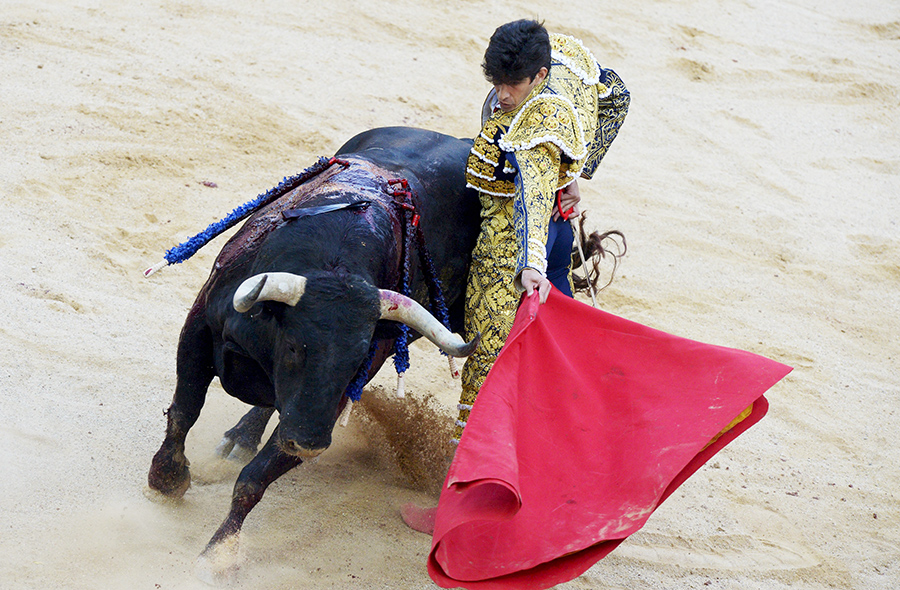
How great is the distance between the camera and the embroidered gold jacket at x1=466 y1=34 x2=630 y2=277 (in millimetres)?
2656

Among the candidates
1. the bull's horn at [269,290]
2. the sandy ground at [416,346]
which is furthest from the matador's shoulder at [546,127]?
the sandy ground at [416,346]

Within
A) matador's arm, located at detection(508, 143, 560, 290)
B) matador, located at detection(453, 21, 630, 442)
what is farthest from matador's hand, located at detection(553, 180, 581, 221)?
matador's arm, located at detection(508, 143, 560, 290)

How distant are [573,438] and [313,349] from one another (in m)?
0.84

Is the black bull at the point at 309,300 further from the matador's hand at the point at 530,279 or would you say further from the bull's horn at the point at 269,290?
the matador's hand at the point at 530,279

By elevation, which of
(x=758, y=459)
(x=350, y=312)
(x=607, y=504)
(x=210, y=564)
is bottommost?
(x=758, y=459)

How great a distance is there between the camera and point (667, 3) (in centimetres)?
869

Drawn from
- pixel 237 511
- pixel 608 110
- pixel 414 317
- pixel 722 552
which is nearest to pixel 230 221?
pixel 414 317

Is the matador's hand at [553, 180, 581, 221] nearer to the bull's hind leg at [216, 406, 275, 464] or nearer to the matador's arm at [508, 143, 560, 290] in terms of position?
the matador's arm at [508, 143, 560, 290]

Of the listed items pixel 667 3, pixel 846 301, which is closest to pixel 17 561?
pixel 846 301

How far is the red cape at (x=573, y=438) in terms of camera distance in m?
2.33

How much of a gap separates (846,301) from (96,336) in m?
4.29

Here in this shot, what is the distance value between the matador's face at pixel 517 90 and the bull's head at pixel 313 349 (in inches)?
30.7

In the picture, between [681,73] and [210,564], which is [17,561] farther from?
[681,73]

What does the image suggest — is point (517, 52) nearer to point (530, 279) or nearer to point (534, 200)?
point (534, 200)
